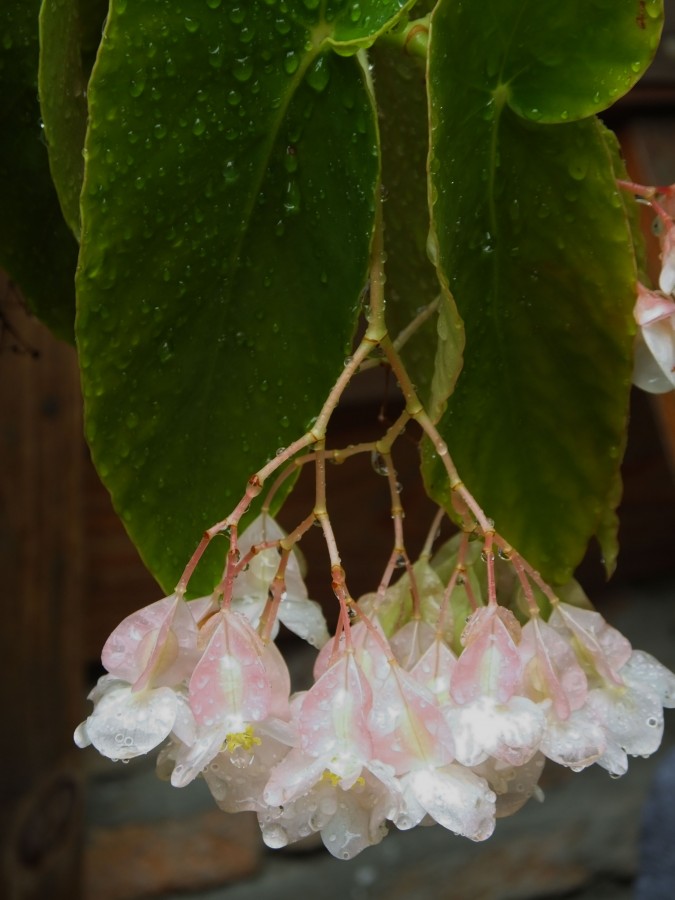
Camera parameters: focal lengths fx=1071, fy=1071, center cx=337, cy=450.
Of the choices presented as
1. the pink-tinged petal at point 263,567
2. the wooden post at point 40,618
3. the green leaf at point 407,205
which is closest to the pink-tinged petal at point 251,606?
the pink-tinged petal at point 263,567

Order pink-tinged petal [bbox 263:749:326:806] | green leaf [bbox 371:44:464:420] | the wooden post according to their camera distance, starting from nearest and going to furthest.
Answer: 1. pink-tinged petal [bbox 263:749:326:806]
2. green leaf [bbox 371:44:464:420]
3. the wooden post

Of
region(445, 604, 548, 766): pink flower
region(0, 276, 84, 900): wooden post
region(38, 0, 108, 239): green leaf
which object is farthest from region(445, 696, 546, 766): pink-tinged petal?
region(0, 276, 84, 900): wooden post

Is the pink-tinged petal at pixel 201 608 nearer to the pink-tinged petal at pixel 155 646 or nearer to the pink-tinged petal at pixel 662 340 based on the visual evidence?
the pink-tinged petal at pixel 155 646

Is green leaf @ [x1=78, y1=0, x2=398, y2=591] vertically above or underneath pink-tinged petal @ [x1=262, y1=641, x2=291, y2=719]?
above

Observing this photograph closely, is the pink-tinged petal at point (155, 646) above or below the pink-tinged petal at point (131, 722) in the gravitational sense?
above

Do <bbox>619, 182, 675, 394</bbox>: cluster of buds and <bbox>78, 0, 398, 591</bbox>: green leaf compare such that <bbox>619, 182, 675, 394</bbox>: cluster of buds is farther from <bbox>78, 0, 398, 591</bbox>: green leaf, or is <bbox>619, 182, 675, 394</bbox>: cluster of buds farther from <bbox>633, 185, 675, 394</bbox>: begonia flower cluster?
<bbox>78, 0, 398, 591</bbox>: green leaf

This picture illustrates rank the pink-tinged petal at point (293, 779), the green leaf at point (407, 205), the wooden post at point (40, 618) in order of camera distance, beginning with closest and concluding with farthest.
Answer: the pink-tinged petal at point (293, 779), the green leaf at point (407, 205), the wooden post at point (40, 618)
